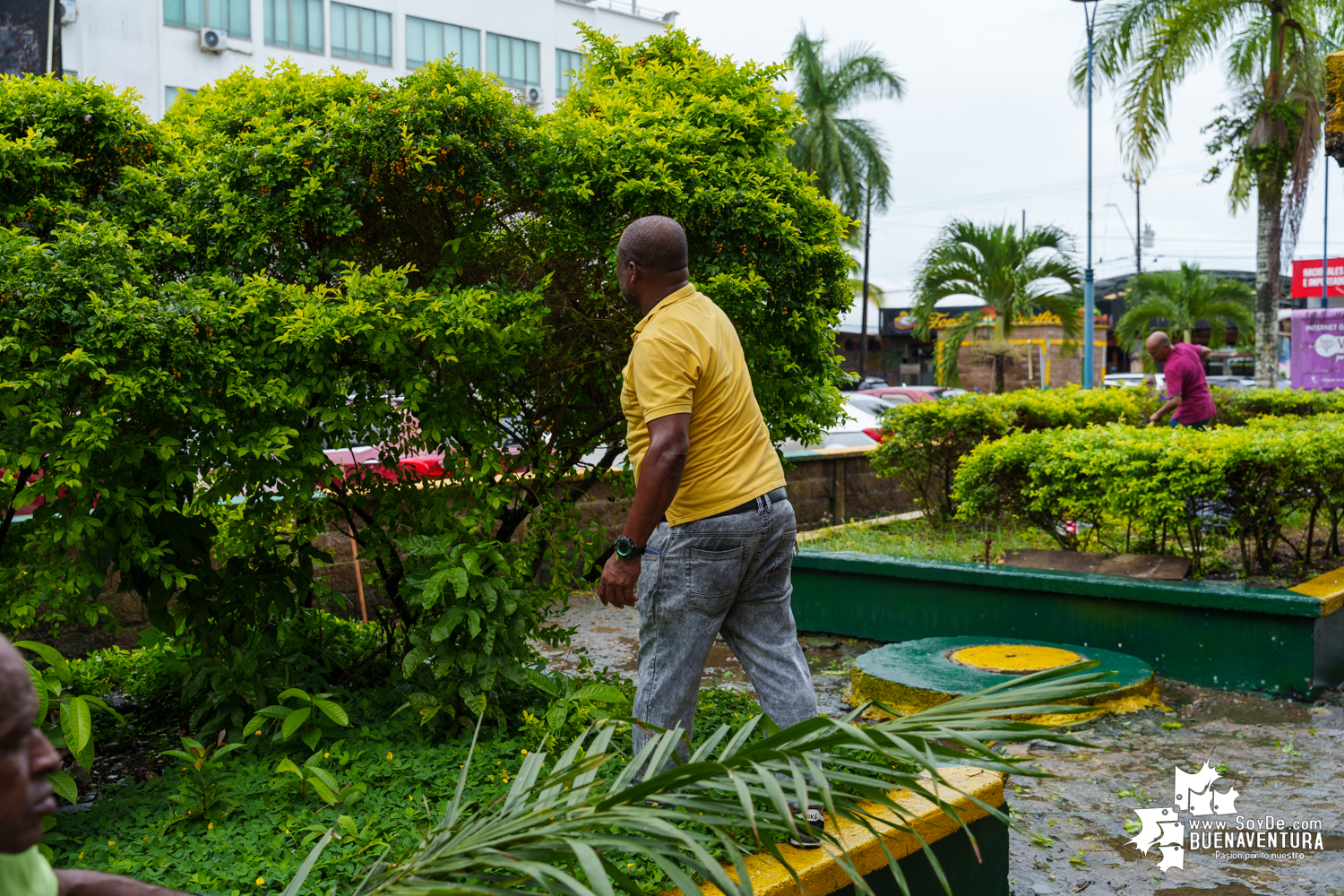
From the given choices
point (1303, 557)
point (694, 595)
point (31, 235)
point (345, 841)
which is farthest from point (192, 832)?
point (1303, 557)

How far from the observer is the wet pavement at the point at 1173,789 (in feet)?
12.3

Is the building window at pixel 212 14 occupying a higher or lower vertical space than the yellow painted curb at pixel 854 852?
higher

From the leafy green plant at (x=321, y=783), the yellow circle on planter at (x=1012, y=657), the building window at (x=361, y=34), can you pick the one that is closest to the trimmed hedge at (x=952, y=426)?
the yellow circle on planter at (x=1012, y=657)

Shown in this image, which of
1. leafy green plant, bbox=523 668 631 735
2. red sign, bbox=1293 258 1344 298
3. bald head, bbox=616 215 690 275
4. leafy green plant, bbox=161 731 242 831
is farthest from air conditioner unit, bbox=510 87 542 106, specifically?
red sign, bbox=1293 258 1344 298

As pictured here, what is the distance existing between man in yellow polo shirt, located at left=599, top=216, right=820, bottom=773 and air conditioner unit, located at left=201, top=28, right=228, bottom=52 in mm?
32365

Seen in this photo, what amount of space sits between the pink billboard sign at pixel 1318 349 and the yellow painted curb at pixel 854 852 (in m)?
15.9

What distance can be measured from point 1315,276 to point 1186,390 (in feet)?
49.9

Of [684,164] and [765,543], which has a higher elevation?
[684,164]

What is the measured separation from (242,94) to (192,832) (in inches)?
98.3

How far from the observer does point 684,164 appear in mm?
3725

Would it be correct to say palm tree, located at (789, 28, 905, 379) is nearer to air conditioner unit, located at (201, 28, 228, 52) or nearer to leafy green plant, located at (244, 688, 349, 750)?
air conditioner unit, located at (201, 28, 228, 52)

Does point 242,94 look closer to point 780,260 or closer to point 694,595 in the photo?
point 780,260

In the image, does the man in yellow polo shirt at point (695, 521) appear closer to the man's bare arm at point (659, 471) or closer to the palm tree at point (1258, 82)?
the man's bare arm at point (659, 471)

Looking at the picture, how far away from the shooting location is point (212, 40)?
1212 inches
